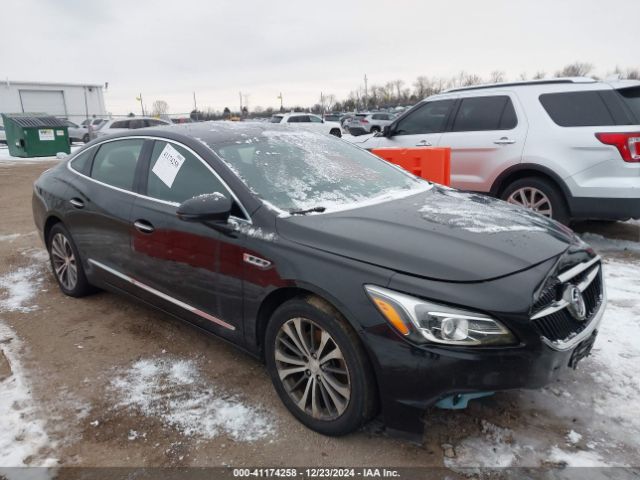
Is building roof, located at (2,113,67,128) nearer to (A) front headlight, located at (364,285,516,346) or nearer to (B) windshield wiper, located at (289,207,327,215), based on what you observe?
(B) windshield wiper, located at (289,207,327,215)

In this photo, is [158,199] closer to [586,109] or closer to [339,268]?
[339,268]

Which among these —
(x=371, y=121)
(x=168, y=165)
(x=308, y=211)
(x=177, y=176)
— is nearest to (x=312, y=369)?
(x=308, y=211)

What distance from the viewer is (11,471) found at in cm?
234

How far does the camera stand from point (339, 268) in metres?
2.30

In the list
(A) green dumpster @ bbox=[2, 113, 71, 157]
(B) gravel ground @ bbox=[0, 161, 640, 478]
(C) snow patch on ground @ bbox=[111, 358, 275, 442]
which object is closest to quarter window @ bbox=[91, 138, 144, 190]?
(B) gravel ground @ bbox=[0, 161, 640, 478]

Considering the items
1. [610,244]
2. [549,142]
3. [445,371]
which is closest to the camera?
[445,371]

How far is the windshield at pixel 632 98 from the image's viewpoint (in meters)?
5.13

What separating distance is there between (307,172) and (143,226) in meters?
1.18

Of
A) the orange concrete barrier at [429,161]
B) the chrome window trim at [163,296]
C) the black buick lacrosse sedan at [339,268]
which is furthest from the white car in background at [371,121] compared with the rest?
the black buick lacrosse sedan at [339,268]

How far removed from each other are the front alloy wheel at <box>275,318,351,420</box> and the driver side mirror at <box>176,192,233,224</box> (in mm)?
711

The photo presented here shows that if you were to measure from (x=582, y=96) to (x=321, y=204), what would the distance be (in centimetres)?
413

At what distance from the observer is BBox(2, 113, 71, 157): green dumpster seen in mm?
19719

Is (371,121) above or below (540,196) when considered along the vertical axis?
above

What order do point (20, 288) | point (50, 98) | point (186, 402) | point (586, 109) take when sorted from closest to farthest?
1. point (186, 402)
2. point (20, 288)
3. point (586, 109)
4. point (50, 98)
